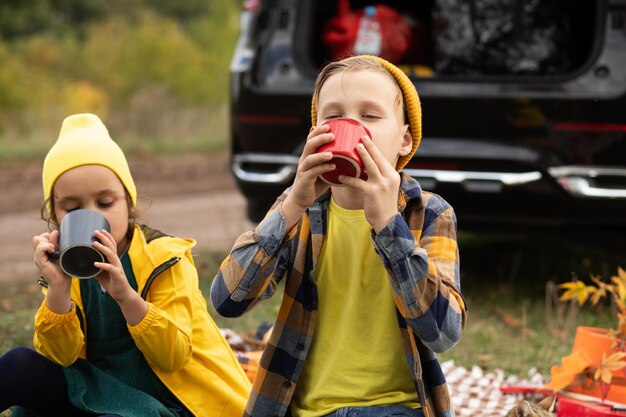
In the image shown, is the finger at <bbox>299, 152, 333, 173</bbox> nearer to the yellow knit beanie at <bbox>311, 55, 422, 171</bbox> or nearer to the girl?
the yellow knit beanie at <bbox>311, 55, 422, 171</bbox>

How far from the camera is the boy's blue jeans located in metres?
2.59

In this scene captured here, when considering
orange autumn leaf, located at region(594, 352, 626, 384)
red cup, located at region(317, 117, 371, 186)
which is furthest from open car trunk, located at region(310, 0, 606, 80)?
red cup, located at region(317, 117, 371, 186)

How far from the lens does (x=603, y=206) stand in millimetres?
4992

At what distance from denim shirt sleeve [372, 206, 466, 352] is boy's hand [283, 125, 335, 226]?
19cm

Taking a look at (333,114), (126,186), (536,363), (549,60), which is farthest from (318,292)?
(549,60)

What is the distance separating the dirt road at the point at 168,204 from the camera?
24.1 ft

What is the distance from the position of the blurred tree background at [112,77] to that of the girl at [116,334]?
9.02m

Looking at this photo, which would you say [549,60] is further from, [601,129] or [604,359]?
[604,359]

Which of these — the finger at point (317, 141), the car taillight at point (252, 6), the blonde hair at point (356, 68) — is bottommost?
the finger at point (317, 141)

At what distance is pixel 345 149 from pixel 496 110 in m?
2.87

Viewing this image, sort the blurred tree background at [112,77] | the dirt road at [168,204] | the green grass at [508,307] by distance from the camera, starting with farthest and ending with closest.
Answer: the blurred tree background at [112,77] < the dirt road at [168,204] < the green grass at [508,307]

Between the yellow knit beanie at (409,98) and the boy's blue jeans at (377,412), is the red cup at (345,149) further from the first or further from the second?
the boy's blue jeans at (377,412)

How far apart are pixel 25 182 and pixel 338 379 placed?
8262mm

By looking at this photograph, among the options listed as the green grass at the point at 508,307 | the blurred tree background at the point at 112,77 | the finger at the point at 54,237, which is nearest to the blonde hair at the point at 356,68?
the finger at the point at 54,237
